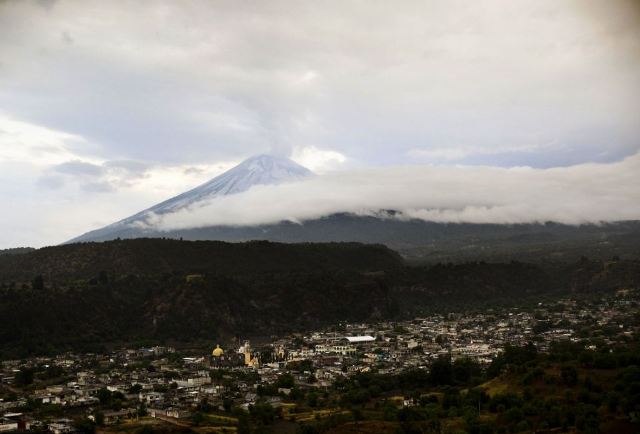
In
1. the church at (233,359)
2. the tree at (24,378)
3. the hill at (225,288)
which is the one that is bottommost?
the church at (233,359)

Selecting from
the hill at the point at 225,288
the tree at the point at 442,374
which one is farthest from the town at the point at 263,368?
the hill at the point at 225,288

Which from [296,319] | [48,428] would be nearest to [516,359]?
[48,428]

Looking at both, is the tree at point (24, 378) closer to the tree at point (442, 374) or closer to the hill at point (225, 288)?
the hill at point (225, 288)

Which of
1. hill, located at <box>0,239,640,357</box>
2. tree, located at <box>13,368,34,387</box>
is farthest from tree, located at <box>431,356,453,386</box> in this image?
hill, located at <box>0,239,640,357</box>

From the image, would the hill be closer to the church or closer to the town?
the town

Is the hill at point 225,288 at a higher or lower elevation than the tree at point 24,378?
higher

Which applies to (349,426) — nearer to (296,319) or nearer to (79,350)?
(79,350)

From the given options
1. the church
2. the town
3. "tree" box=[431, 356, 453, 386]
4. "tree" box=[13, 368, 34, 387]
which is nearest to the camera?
the town

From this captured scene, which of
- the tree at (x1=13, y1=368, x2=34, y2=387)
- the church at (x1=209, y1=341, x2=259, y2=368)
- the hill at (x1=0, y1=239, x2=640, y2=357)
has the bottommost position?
the church at (x1=209, y1=341, x2=259, y2=368)
